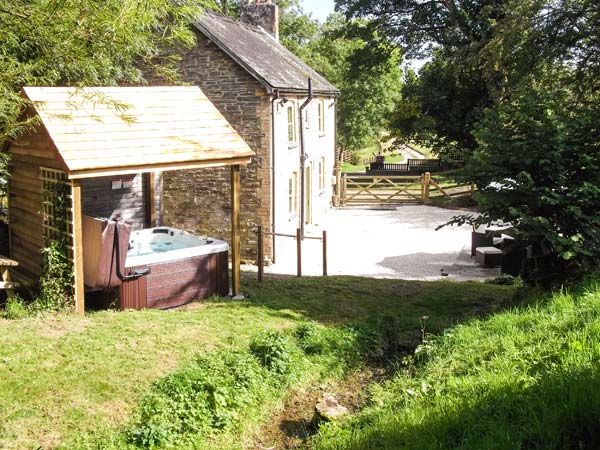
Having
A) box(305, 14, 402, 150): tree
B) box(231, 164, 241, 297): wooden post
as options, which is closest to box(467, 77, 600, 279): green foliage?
box(231, 164, 241, 297): wooden post

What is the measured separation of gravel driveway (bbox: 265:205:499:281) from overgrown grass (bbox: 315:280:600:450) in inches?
317

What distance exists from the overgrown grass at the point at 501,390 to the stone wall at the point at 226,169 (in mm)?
10258

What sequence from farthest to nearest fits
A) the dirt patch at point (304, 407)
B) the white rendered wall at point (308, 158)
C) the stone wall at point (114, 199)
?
the white rendered wall at point (308, 158)
the stone wall at point (114, 199)
the dirt patch at point (304, 407)

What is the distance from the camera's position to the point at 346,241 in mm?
21094

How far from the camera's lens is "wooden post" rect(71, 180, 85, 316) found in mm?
9298

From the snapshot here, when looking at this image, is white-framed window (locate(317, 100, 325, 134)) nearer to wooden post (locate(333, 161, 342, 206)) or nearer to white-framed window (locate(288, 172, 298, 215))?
wooden post (locate(333, 161, 342, 206))

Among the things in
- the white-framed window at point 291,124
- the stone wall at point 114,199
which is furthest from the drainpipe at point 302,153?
the stone wall at point 114,199

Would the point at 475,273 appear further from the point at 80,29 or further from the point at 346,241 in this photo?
the point at 80,29

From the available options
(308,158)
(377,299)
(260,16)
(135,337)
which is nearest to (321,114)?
(308,158)

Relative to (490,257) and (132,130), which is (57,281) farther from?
(490,257)

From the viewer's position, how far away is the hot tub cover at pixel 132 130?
9.36 m

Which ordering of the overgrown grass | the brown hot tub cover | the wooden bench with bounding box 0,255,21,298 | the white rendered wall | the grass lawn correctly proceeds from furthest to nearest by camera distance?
the white rendered wall < the wooden bench with bounding box 0,255,21,298 < the brown hot tub cover < the grass lawn < the overgrown grass

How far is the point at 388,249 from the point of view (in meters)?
19.7

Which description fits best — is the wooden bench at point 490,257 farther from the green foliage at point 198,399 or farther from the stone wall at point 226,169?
the green foliage at point 198,399
